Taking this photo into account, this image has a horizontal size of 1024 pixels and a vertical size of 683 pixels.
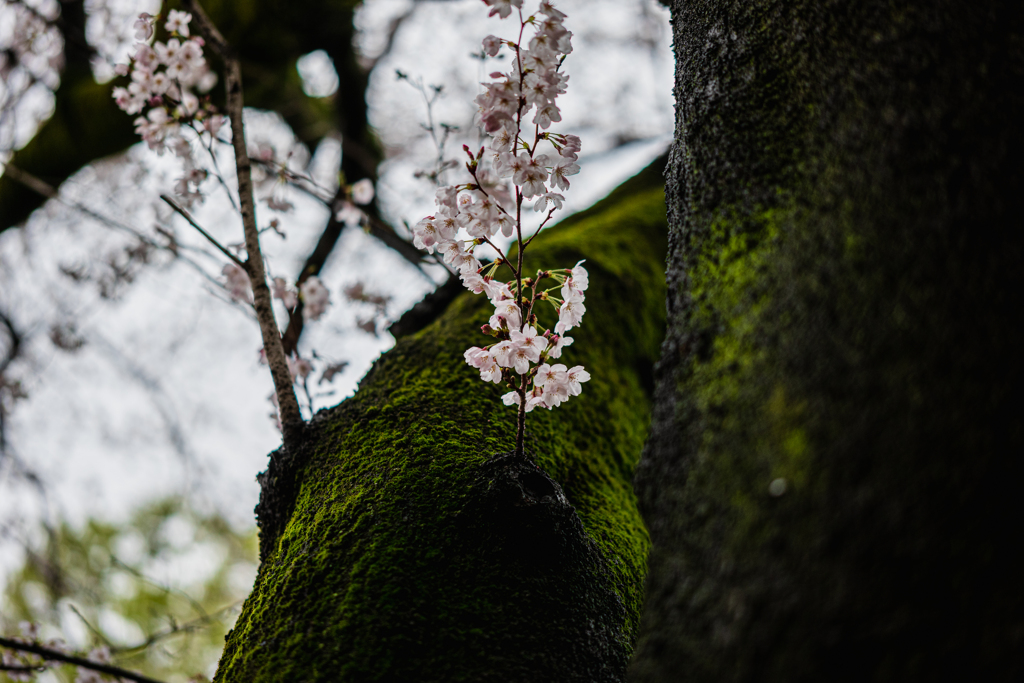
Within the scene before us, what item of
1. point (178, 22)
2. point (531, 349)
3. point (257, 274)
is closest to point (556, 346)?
point (531, 349)

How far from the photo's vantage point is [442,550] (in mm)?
1146

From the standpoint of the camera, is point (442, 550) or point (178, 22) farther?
point (178, 22)

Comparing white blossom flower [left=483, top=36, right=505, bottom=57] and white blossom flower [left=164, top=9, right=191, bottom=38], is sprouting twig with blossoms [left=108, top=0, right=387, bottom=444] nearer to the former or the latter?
white blossom flower [left=164, top=9, right=191, bottom=38]

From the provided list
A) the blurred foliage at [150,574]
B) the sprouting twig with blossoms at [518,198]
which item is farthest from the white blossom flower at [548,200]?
the blurred foliage at [150,574]

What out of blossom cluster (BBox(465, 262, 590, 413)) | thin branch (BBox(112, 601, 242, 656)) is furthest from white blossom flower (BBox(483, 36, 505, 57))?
thin branch (BBox(112, 601, 242, 656))

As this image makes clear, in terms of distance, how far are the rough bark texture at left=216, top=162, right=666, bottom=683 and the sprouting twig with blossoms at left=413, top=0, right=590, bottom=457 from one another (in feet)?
0.69

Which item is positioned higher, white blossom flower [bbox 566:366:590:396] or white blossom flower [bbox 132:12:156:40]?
white blossom flower [bbox 132:12:156:40]

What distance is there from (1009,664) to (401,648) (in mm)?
867

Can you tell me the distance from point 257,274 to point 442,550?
109cm

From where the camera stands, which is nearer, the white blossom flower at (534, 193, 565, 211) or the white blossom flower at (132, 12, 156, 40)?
the white blossom flower at (534, 193, 565, 211)

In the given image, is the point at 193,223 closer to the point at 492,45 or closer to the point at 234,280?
the point at 234,280

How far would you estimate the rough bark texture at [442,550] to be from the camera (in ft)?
3.43

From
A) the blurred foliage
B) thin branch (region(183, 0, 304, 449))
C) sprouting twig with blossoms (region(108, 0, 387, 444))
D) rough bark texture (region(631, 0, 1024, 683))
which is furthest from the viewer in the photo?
the blurred foliage

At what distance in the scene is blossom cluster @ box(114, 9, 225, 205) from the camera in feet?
6.86
